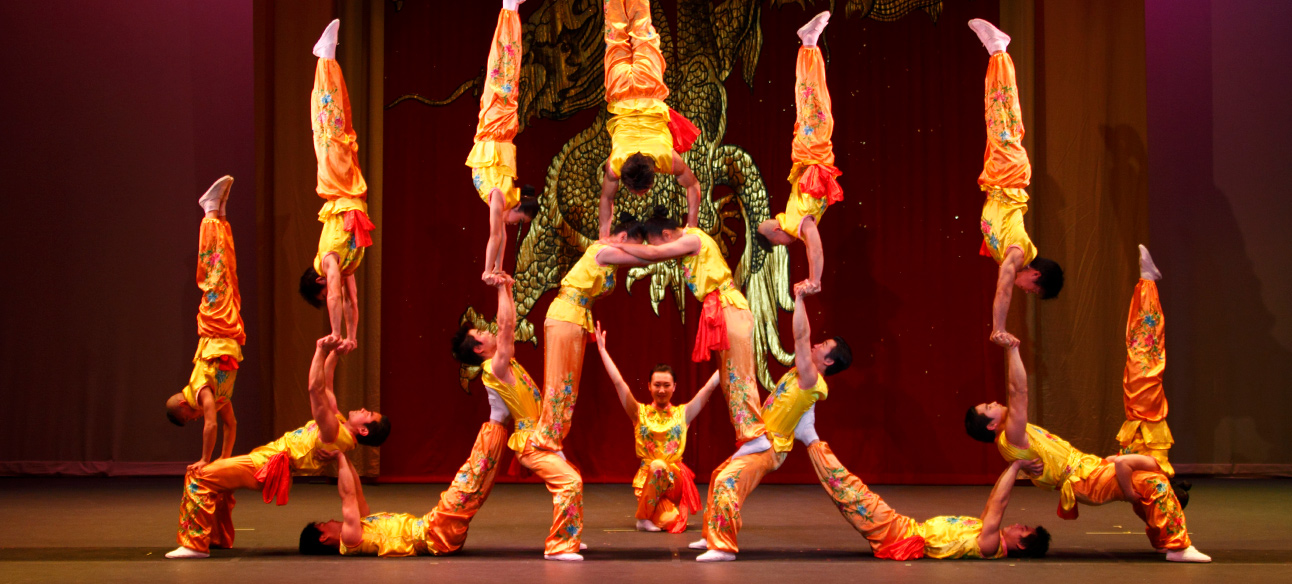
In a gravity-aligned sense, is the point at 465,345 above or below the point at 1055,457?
above

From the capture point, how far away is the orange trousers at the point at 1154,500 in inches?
170

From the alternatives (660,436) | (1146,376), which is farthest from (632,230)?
(1146,376)

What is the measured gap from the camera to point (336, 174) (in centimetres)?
507

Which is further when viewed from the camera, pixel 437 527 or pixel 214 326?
pixel 214 326

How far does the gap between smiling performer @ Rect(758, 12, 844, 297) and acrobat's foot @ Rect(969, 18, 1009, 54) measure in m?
0.71

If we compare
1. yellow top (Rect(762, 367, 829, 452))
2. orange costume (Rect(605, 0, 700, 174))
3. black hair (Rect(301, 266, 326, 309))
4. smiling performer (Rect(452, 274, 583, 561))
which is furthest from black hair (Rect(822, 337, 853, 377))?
black hair (Rect(301, 266, 326, 309))

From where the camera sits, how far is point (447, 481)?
7027mm

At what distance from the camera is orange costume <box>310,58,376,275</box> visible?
16.5ft

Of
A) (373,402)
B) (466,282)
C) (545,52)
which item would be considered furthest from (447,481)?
(545,52)

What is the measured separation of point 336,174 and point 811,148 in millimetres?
2158

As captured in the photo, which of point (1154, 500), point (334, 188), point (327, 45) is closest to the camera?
point (1154, 500)

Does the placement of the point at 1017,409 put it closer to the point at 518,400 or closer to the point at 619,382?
the point at 619,382

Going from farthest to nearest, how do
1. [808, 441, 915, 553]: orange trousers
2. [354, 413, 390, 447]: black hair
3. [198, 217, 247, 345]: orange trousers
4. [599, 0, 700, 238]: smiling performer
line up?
[198, 217, 247, 345]: orange trousers
[599, 0, 700, 238]: smiling performer
[354, 413, 390, 447]: black hair
[808, 441, 915, 553]: orange trousers

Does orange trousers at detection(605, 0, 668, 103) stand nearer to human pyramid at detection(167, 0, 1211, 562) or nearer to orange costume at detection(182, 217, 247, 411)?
human pyramid at detection(167, 0, 1211, 562)
